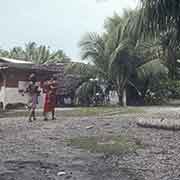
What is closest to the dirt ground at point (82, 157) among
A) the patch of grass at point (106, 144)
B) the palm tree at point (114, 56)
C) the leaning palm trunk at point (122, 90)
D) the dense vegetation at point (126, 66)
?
the patch of grass at point (106, 144)

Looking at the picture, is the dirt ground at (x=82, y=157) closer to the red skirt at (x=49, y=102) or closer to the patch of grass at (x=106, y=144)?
the patch of grass at (x=106, y=144)

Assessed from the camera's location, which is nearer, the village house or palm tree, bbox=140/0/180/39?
palm tree, bbox=140/0/180/39

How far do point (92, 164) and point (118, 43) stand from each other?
1743 cm

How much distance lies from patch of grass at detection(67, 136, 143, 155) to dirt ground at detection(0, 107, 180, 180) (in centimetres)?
13

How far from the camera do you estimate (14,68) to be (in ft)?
73.2

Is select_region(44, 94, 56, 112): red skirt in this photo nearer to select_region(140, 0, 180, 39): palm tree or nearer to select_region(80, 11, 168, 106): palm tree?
select_region(140, 0, 180, 39): palm tree

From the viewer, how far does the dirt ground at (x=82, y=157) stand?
17.7 ft

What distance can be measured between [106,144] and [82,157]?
146 cm

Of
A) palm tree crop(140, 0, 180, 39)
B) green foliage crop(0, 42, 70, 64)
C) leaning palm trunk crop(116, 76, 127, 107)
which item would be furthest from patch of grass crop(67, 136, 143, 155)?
green foliage crop(0, 42, 70, 64)

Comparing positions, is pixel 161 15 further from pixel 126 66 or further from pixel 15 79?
pixel 15 79

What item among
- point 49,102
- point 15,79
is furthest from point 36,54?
point 49,102

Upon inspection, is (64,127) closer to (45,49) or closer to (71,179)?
(71,179)

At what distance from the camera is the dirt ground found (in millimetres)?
5410

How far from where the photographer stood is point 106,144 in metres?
8.03
